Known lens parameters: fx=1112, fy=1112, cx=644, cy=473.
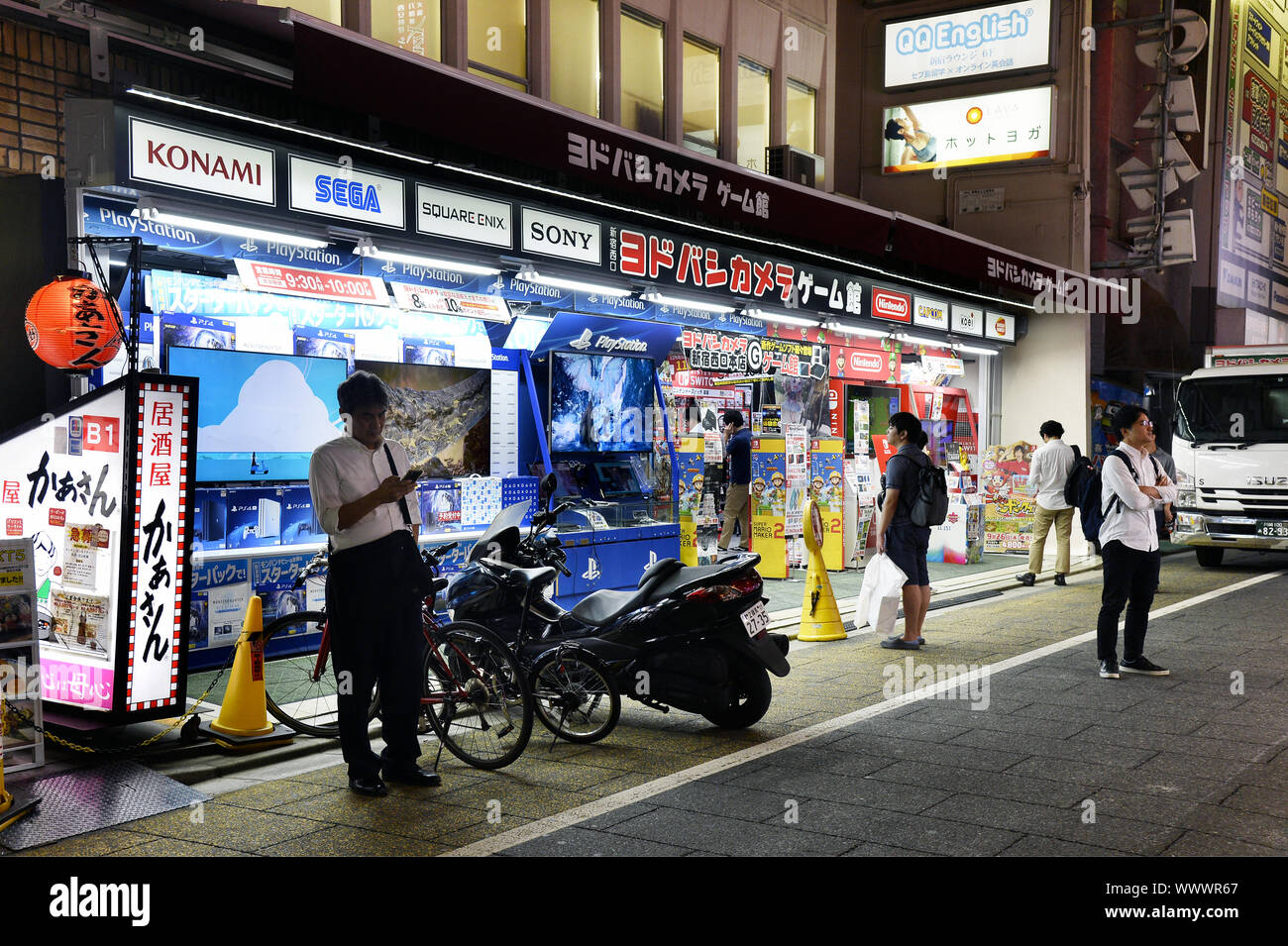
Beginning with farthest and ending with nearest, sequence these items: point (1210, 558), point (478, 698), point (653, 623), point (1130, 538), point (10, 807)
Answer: point (1210, 558)
point (1130, 538)
point (653, 623)
point (478, 698)
point (10, 807)

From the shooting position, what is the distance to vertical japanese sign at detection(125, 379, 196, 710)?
6336mm

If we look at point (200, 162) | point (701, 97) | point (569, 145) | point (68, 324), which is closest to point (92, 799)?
point (68, 324)

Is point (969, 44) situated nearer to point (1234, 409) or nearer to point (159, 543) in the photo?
point (1234, 409)

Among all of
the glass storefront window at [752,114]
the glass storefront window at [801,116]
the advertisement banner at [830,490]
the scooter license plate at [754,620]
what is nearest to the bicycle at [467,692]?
the scooter license plate at [754,620]

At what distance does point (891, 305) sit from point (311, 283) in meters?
9.64

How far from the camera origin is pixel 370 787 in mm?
5664

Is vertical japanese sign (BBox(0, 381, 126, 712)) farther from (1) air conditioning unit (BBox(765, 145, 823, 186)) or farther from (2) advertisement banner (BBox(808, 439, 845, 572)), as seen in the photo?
(1) air conditioning unit (BBox(765, 145, 823, 186))

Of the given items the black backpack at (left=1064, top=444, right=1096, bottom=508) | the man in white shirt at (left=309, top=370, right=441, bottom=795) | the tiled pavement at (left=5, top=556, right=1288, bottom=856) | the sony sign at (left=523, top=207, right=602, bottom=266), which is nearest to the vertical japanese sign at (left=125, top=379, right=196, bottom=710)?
the tiled pavement at (left=5, top=556, right=1288, bottom=856)

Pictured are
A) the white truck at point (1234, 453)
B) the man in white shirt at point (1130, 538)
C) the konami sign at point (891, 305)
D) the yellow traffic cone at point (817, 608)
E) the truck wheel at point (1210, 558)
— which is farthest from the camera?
the truck wheel at point (1210, 558)

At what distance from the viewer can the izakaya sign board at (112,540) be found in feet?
20.6

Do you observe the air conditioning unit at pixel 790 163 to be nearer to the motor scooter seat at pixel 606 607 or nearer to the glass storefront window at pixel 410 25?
the glass storefront window at pixel 410 25

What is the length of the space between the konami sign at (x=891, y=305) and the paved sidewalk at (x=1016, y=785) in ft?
27.4

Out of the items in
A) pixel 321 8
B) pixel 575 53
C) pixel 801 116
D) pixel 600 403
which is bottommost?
pixel 600 403

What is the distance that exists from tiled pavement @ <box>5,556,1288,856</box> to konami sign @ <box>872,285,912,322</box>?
822cm
